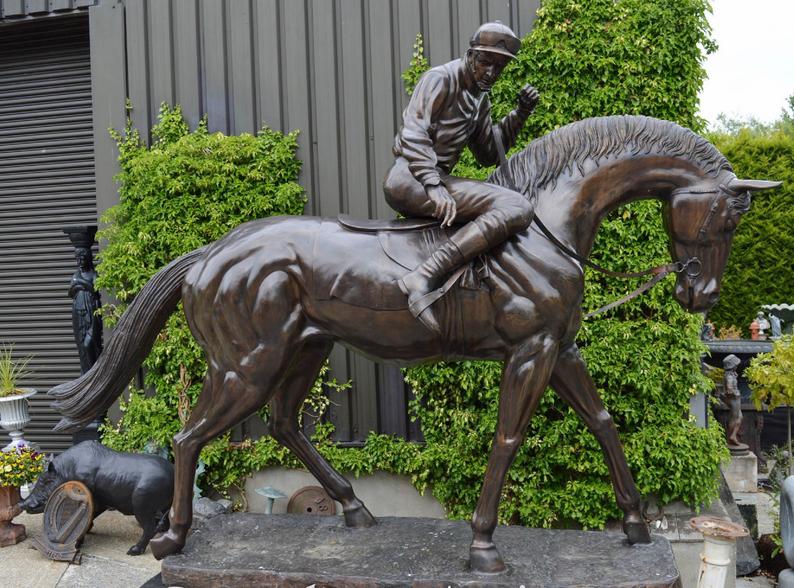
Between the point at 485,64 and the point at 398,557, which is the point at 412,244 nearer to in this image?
the point at 485,64

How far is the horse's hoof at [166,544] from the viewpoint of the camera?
338 centimetres

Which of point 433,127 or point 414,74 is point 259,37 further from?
point 433,127

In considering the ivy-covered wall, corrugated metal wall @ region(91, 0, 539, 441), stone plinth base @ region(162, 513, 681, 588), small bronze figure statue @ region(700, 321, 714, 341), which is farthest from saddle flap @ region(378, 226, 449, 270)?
small bronze figure statue @ region(700, 321, 714, 341)

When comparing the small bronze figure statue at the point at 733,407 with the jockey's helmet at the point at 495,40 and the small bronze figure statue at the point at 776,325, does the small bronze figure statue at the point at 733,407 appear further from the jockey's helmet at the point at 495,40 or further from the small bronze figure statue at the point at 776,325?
the jockey's helmet at the point at 495,40

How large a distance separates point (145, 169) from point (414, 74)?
2318mm

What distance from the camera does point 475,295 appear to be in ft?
10.6

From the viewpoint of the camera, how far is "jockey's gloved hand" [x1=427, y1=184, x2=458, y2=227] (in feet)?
10.0

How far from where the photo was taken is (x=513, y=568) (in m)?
3.15

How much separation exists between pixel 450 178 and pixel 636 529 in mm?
1784

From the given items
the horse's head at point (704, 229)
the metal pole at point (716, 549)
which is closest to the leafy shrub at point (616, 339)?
the metal pole at point (716, 549)

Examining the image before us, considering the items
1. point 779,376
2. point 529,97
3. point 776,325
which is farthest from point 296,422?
point 776,325

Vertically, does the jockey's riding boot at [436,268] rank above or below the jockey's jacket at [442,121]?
below

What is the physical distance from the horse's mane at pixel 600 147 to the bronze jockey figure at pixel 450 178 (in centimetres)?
17

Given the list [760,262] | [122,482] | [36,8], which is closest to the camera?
[122,482]
